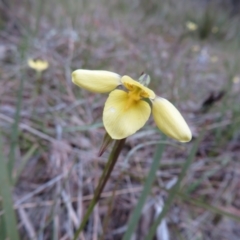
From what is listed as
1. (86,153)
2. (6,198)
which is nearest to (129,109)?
(6,198)

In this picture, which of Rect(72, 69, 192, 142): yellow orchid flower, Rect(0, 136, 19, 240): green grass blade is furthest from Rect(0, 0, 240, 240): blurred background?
Rect(72, 69, 192, 142): yellow orchid flower

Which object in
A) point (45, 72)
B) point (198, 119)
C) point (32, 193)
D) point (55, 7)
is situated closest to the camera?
point (32, 193)

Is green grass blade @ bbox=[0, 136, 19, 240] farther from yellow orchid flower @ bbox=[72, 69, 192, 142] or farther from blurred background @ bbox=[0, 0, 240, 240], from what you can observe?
yellow orchid flower @ bbox=[72, 69, 192, 142]

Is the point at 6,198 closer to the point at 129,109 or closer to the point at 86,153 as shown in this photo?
the point at 129,109

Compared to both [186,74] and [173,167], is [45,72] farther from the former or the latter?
[186,74]

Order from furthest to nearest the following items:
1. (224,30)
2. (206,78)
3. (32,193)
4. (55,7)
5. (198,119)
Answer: (224,30) → (55,7) → (206,78) → (198,119) → (32,193)

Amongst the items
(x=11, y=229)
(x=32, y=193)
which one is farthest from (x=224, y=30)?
(x=11, y=229)
